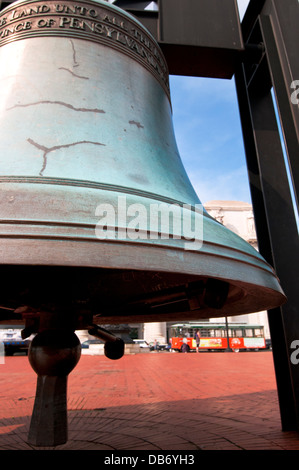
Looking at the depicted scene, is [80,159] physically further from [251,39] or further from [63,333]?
[251,39]

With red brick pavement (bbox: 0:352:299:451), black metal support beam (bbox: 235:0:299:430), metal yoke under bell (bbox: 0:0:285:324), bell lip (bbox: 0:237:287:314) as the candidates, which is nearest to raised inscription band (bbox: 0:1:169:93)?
metal yoke under bell (bbox: 0:0:285:324)

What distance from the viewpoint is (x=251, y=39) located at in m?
2.36

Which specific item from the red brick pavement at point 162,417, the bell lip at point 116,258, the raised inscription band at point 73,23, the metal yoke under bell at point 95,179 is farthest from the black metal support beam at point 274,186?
the bell lip at point 116,258

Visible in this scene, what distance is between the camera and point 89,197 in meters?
0.83

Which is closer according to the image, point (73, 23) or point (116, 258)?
point (116, 258)

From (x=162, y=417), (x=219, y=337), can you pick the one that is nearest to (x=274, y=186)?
(x=162, y=417)

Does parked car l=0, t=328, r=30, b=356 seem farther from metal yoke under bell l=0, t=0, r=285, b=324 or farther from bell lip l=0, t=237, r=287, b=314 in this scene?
bell lip l=0, t=237, r=287, b=314

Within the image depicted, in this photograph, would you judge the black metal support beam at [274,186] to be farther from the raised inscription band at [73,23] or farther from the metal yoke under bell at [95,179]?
the raised inscription band at [73,23]

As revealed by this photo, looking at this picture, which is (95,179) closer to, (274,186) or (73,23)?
(73,23)

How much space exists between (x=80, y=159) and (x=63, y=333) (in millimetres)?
890

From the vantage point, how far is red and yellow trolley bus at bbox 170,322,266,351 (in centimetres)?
2131

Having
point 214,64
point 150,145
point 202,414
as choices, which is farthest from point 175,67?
point 202,414

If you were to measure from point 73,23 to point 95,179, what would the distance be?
2.74 feet

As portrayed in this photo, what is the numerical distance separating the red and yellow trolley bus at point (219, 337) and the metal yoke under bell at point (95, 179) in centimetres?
1974
